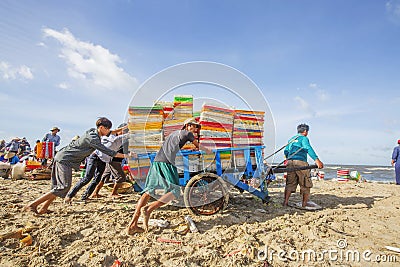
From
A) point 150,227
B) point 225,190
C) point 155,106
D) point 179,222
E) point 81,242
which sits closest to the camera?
point 81,242

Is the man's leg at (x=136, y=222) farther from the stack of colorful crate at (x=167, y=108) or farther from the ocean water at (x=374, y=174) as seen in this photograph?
the ocean water at (x=374, y=174)

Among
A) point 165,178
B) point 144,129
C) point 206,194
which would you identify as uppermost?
point 144,129

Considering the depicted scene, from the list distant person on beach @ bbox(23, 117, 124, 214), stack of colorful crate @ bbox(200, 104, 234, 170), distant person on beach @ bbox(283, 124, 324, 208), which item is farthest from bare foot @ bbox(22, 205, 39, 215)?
distant person on beach @ bbox(283, 124, 324, 208)

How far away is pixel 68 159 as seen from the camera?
175 inches

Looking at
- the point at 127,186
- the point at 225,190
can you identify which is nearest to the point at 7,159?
the point at 127,186

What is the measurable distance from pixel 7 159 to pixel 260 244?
1226cm

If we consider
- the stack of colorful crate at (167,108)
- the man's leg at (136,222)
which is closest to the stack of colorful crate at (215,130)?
the stack of colorful crate at (167,108)

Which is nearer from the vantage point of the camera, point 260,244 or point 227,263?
point 227,263

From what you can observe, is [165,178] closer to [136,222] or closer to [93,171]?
[136,222]

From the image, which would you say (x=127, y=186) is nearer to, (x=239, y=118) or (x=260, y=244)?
(x=239, y=118)

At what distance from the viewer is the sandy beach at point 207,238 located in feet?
9.60

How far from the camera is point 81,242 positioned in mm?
3244

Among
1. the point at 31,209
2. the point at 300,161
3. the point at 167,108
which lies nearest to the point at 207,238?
the point at 167,108

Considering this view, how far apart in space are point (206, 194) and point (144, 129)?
170 centimetres
